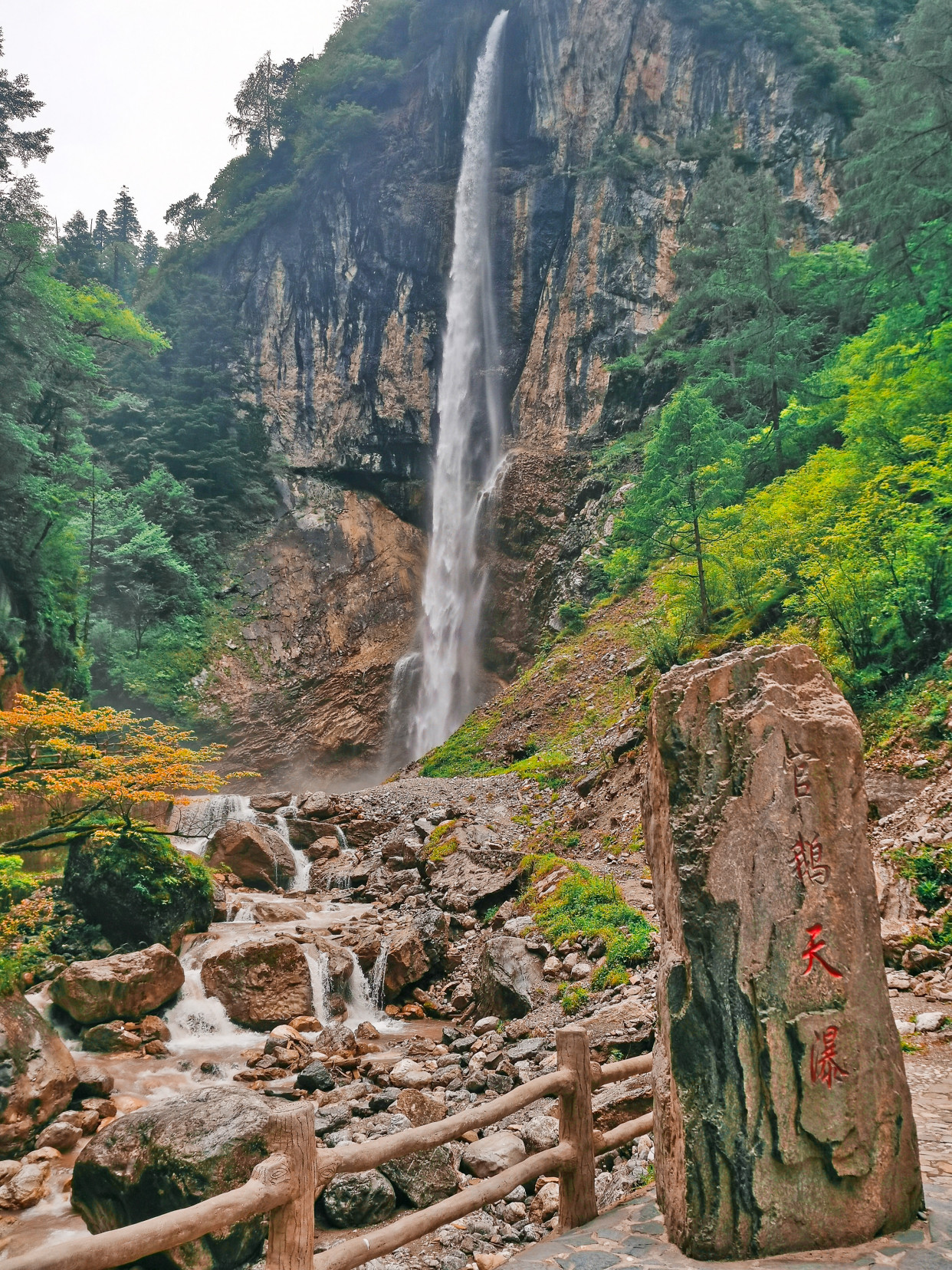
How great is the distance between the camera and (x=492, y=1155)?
4.79 m

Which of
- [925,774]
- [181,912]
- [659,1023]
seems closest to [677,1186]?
[659,1023]

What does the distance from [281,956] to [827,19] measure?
35.4 m

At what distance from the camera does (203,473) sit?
31.5m

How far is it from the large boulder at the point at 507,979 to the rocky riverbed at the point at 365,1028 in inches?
1.0

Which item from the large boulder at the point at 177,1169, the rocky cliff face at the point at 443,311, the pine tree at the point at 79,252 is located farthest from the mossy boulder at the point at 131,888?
the pine tree at the point at 79,252

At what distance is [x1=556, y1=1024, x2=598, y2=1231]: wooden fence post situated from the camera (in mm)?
3238

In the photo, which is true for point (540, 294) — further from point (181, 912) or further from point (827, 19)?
point (181, 912)

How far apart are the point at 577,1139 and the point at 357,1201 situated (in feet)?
6.69

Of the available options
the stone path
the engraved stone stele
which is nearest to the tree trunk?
the stone path

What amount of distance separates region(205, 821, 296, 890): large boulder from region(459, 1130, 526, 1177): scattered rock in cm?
975

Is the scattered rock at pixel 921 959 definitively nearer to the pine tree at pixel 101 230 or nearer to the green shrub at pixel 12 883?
the green shrub at pixel 12 883

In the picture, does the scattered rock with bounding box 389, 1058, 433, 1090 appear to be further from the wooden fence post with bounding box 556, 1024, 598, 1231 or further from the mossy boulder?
the mossy boulder

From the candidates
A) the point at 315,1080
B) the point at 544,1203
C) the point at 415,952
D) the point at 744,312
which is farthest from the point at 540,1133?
the point at 744,312

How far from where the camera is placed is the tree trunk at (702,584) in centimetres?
1311
